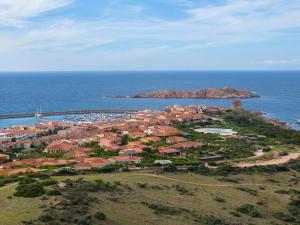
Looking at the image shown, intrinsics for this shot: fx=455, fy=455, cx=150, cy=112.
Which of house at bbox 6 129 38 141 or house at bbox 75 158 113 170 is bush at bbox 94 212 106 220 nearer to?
house at bbox 75 158 113 170

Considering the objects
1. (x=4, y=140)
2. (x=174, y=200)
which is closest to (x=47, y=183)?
(x=174, y=200)

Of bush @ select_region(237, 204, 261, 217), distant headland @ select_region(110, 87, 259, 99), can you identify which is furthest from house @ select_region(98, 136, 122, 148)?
distant headland @ select_region(110, 87, 259, 99)

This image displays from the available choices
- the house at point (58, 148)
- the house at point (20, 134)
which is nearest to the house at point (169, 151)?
the house at point (58, 148)

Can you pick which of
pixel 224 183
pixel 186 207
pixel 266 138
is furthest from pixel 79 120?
pixel 186 207

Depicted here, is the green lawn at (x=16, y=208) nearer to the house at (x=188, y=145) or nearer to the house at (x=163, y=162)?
the house at (x=163, y=162)

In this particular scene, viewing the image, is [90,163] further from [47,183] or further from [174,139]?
[174,139]
